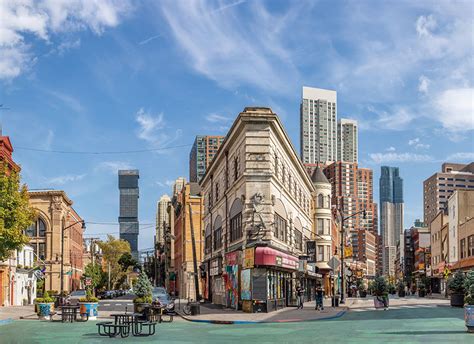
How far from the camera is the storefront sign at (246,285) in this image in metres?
39.5

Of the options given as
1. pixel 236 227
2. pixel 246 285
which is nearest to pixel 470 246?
pixel 236 227

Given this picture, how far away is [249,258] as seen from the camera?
39.6m

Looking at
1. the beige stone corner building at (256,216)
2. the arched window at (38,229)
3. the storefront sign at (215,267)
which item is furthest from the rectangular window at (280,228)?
the arched window at (38,229)

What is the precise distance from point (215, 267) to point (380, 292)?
13.9 meters

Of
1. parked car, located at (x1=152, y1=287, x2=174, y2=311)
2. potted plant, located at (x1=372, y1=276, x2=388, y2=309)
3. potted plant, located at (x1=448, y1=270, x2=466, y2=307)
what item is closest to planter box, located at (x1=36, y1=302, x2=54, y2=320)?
parked car, located at (x1=152, y1=287, x2=174, y2=311)

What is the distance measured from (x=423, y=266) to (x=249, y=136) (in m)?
107

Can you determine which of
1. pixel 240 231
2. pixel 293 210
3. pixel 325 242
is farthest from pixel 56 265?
pixel 240 231

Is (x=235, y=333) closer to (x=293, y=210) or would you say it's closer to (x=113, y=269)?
(x=293, y=210)

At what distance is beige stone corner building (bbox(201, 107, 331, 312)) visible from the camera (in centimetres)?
3975

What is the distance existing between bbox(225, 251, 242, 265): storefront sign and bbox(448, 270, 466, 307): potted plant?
1458cm

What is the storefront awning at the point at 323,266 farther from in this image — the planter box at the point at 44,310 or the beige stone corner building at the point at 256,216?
the planter box at the point at 44,310

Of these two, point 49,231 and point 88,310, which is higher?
point 49,231

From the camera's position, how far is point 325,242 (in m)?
77.4

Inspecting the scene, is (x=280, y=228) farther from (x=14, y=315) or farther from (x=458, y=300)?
(x=14, y=315)
